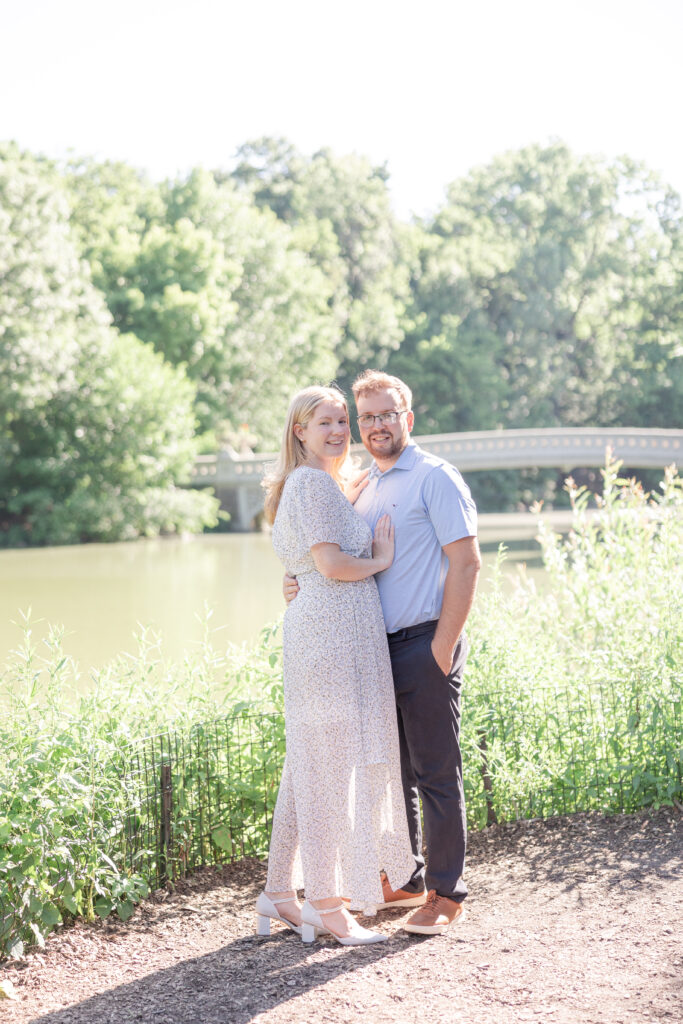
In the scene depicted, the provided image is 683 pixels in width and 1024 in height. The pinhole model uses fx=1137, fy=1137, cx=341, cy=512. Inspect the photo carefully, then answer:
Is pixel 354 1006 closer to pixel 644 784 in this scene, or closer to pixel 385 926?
pixel 385 926

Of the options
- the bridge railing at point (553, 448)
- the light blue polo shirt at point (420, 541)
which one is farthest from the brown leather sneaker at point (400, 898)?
the bridge railing at point (553, 448)

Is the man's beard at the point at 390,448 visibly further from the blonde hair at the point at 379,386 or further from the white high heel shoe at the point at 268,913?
the white high heel shoe at the point at 268,913

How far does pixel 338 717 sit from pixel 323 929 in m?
0.61

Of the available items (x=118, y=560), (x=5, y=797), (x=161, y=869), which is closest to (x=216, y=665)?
(x=161, y=869)

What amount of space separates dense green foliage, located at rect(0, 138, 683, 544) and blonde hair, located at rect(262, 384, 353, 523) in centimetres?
2280

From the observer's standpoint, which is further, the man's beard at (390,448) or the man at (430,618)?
the man's beard at (390,448)

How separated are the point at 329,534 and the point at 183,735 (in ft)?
3.73

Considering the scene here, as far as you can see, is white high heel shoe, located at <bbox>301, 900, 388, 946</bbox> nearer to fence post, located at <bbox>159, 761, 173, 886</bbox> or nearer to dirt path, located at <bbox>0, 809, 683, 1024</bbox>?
dirt path, located at <bbox>0, 809, 683, 1024</bbox>

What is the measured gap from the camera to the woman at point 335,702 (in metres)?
3.19

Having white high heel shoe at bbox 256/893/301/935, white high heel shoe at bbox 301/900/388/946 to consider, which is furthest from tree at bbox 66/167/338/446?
white high heel shoe at bbox 301/900/388/946

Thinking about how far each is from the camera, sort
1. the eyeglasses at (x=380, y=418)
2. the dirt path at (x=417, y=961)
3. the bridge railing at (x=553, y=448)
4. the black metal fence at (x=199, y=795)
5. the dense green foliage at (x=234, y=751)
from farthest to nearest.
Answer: the bridge railing at (x=553, y=448) < the black metal fence at (x=199, y=795) < the eyeglasses at (x=380, y=418) < the dense green foliage at (x=234, y=751) < the dirt path at (x=417, y=961)

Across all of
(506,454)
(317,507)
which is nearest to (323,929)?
(317,507)

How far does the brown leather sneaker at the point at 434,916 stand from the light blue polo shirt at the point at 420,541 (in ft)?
2.58

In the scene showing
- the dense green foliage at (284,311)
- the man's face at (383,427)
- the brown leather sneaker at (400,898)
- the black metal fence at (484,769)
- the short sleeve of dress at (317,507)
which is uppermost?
the dense green foliage at (284,311)
